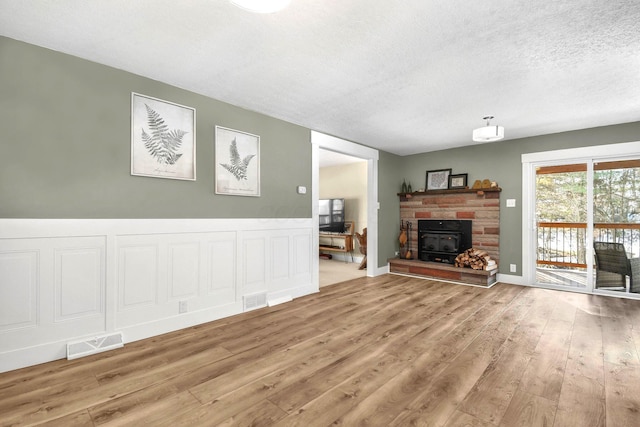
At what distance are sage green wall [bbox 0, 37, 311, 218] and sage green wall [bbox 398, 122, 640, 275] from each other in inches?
171

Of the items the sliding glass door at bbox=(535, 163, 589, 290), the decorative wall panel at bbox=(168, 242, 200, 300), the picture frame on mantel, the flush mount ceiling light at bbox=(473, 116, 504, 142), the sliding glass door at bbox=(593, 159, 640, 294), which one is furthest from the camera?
the picture frame on mantel

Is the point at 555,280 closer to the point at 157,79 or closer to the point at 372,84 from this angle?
the point at 372,84

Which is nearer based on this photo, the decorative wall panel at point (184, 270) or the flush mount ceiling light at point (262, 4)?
the flush mount ceiling light at point (262, 4)

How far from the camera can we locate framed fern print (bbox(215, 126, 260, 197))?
3.35 m

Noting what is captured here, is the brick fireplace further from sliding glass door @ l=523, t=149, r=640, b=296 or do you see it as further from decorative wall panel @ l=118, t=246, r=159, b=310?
decorative wall panel @ l=118, t=246, r=159, b=310

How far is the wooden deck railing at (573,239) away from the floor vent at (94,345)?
583cm

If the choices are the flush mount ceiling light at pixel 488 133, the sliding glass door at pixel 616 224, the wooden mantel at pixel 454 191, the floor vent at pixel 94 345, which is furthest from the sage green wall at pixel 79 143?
the sliding glass door at pixel 616 224

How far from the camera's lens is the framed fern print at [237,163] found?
3348 millimetres

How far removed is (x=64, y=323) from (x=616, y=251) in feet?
21.3

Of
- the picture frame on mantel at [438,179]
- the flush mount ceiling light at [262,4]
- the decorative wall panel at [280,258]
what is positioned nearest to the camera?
the flush mount ceiling light at [262,4]

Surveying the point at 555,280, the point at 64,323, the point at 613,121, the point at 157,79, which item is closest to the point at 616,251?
the point at 555,280

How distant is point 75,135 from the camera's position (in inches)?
96.0

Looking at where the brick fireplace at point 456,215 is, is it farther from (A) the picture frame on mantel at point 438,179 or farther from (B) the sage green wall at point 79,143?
(B) the sage green wall at point 79,143

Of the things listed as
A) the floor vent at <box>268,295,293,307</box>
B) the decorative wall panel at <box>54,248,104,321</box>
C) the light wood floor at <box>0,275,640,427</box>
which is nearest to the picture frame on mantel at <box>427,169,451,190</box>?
the light wood floor at <box>0,275,640,427</box>
